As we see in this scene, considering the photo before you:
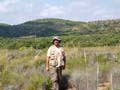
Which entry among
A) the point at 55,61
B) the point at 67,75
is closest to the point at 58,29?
the point at 67,75

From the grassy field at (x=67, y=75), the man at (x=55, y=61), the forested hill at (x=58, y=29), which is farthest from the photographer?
the forested hill at (x=58, y=29)

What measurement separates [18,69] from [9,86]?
2.40 m

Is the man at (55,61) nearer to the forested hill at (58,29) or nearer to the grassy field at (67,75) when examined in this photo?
the grassy field at (67,75)

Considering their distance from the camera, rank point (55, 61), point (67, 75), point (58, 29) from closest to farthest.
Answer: point (55, 61), point (67, 75), point (58, 29)

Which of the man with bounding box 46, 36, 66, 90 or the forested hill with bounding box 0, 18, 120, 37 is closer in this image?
the man with bounding box 46, 36, 66, 90

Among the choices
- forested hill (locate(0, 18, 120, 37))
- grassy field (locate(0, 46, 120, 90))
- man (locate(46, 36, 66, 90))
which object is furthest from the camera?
forested hill (locate(0, 18, 120, 37))

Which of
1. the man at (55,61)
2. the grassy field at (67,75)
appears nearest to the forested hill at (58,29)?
the grassy field at (67,75)

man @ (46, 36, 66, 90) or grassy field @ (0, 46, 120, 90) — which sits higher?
man @ (46, 36, 66, 90)

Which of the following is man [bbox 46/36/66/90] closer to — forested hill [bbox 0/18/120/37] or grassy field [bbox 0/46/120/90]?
grassy field [bbox 0/46/120/90]

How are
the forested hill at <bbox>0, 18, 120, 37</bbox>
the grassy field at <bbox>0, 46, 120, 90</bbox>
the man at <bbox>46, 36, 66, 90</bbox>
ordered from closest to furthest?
the man at <bbox>46, 36, 66, 90</bbox>
the grassy field at <bbox>0, 46, 120, 90</bbox>
the forested hill at <bbox>0, 18, 120, 37</bbox>

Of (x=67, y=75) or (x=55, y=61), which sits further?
(x=67, y=75)

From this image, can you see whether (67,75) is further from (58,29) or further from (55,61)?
(58,29)

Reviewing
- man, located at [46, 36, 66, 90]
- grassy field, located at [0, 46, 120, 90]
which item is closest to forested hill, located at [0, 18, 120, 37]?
grassy field, located at [0, 46, 120, 90]

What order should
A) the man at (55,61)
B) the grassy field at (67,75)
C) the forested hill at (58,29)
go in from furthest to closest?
1. the forested hill at (58,29)
2. the grassy field at (67,75)
3. the man at (55,61)
